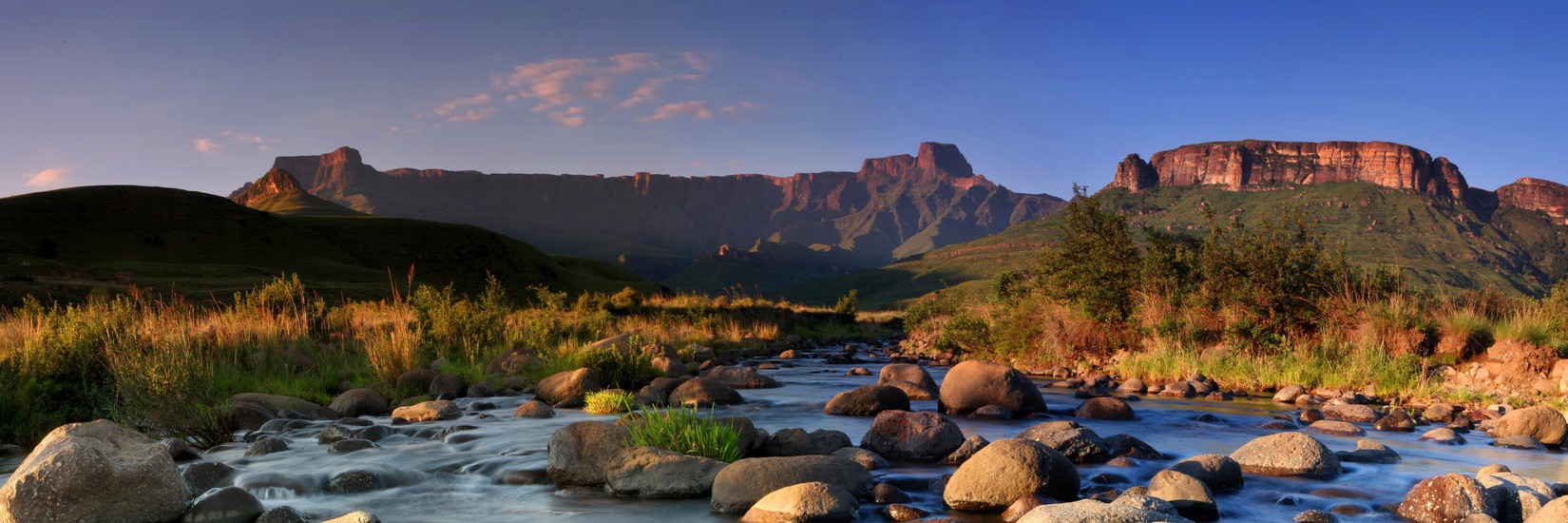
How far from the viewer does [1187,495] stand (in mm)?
7234

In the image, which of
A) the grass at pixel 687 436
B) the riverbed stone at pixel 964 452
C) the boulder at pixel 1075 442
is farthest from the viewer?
the boulder at pixel 1075 442

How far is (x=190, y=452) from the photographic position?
31.3 feet

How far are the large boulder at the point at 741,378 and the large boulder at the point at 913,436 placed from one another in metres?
8.17

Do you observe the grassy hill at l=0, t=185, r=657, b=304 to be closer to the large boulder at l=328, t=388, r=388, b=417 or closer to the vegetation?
the vegetation

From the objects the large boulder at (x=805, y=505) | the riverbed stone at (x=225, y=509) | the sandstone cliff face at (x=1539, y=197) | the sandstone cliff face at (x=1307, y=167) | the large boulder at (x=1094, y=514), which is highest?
the sandstone cliff face at (x=1307, y=167)

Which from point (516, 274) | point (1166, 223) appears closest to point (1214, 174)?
point (1166, 223)

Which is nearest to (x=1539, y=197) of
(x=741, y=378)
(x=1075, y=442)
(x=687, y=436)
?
(x=741, y=378)

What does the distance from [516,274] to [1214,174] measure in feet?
544

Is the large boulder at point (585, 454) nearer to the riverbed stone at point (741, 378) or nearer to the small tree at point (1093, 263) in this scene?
the riverbed stone at point (741, 378)

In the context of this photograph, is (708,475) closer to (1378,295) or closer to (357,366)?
(357,366)

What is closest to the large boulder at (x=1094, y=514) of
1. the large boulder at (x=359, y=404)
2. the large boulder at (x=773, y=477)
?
the large boulder at (x=773, y=477)

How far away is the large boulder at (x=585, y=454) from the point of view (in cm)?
847

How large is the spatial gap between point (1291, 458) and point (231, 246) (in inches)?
3119

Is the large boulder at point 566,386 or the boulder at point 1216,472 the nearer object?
the boulder at point 1216,472
